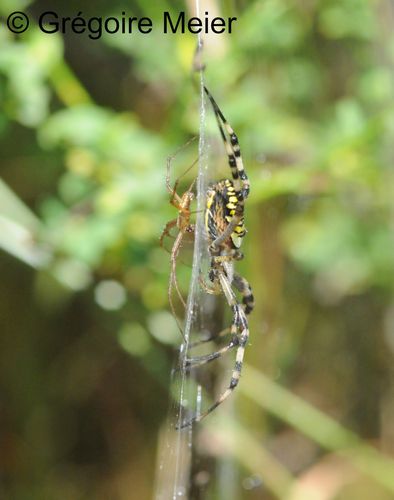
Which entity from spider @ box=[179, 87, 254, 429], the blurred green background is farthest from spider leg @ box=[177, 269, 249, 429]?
the blurred green background

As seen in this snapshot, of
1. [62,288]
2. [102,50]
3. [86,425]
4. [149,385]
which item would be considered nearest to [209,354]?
[62,288]

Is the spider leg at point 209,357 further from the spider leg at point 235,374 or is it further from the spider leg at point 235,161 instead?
the spider leg at point 235,161

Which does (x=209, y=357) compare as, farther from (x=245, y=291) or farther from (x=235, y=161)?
(x=235, y=161)

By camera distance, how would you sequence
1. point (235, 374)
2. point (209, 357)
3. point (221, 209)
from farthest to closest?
1. point (235, 374)
2. point (209, 357)
3. point (221, 209)

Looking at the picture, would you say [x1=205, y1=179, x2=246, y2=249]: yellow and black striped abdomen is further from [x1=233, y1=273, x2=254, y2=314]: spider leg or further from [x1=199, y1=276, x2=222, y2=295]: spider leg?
[x1=233, y1=273, x2=254, y2=314]: spider leg

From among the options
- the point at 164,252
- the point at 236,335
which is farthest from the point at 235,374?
the point at 164,252

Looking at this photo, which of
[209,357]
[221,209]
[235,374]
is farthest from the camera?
[235,374]

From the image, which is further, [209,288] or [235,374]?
[235,374]
